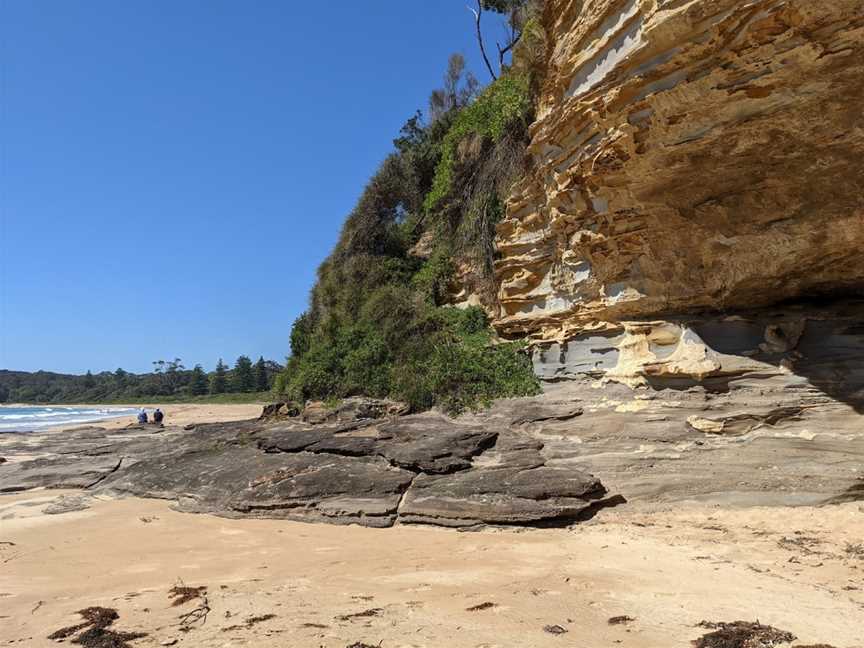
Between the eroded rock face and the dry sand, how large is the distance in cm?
271

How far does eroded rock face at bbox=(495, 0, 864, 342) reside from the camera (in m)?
5.16

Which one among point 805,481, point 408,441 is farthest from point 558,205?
point 805,481

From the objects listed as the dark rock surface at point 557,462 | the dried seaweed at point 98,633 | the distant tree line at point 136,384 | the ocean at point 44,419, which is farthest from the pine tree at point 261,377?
the dried seaweed at point 98,633

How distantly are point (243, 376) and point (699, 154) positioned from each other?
2506 inches

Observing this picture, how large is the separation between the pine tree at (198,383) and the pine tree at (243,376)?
7.34 meters

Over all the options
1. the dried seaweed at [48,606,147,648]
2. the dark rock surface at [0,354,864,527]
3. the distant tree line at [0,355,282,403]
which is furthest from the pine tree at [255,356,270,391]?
the dried seaweed at [48,606,147,648]

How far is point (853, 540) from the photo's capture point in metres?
5.02

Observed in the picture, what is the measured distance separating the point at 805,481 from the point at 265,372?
64124 millimetres

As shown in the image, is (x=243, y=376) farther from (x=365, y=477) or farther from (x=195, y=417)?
(x=365, y=477)

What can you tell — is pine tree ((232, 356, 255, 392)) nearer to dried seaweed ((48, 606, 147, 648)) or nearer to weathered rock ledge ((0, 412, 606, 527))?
weathered rock ledge ((0, 412, 606, 527))

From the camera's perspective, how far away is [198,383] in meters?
71.2

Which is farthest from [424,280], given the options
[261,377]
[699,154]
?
[261,377]

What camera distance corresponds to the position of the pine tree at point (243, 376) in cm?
6275

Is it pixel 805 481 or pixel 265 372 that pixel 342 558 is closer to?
pixel 805 481
